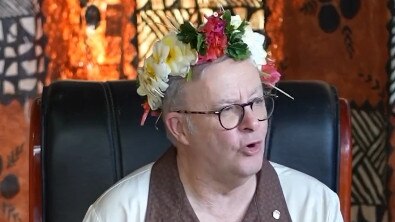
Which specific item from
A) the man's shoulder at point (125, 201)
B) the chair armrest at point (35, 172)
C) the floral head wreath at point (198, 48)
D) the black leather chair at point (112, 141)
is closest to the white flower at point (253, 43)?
the floral head wreath at point (198, 48)

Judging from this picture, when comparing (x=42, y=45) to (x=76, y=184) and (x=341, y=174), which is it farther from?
(x=341, y=174)

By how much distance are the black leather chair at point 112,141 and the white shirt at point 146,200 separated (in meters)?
0.10

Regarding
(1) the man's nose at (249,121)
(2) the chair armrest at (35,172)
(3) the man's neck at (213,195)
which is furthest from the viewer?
(2) the chair armrest at (35,172)

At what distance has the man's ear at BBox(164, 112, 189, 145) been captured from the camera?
149cm

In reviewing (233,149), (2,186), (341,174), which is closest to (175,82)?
(233,149)

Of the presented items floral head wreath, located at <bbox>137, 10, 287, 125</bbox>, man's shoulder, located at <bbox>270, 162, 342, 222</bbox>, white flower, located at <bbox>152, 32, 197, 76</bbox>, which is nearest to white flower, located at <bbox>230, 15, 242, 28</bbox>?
floral head wreath, located at <bbox>137, 10, 287, 125</bbox>

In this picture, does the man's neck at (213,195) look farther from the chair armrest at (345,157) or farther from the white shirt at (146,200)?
the chair armrest at (345,157)

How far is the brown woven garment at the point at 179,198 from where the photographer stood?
1.50 m

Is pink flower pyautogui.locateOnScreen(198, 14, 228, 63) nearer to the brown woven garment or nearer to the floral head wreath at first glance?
the floral head wreath

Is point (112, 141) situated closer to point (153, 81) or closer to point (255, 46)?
point (153, 81)

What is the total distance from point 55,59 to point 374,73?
0.96 m

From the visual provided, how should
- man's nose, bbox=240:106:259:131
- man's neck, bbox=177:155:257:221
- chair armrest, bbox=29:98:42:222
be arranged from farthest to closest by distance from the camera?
chair armrest, bbox=29:98:42:222 < man's neck, bbox=177:155:257:221 < man's nose, bbox=240:106:259:131

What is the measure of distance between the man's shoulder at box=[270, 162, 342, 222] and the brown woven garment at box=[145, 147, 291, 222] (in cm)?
2

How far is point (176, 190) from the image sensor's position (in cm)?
152
